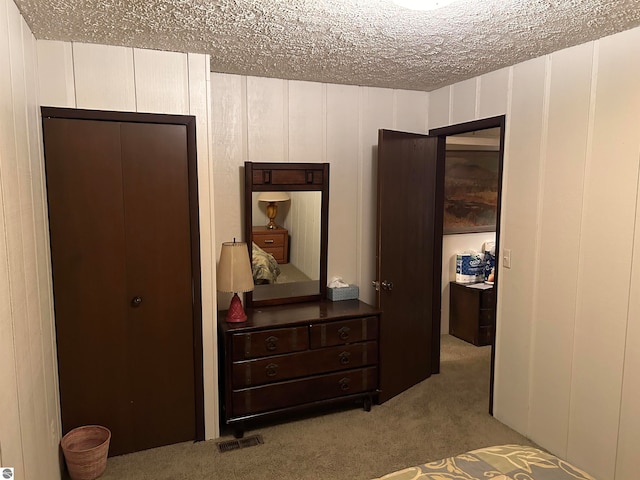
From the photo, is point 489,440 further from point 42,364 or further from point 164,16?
point 164,16

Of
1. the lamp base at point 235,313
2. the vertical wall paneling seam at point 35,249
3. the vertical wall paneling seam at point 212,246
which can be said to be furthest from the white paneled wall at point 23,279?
the lamp base at point 235,313

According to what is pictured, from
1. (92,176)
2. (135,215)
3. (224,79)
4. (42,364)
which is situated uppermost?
(224,79)

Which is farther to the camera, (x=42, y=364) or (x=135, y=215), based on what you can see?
Result: (x=135, y=215)

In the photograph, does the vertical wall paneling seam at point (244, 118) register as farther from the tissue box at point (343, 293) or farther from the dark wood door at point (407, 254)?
the tissue box at point (343, 293)

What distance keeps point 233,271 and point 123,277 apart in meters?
0.67

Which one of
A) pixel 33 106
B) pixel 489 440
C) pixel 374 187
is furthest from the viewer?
pixel 374 187

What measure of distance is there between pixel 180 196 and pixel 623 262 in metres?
2.47

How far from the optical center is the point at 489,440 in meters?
3.06

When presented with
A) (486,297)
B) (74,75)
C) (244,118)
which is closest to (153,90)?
(74,75)

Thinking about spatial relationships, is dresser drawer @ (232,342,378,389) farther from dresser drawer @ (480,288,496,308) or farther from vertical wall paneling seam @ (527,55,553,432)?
dresser drawer @ (480,288,496,308)

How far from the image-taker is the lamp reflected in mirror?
3429mm

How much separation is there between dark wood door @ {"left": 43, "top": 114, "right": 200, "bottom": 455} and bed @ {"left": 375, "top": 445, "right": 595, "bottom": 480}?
1.70m

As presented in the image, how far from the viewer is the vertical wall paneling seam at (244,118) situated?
11.0 feet

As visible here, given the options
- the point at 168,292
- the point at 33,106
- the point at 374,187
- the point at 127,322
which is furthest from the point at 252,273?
the point at 33,106
